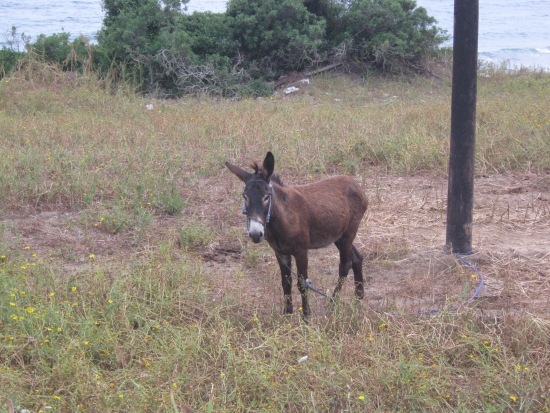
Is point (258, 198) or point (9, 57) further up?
point (9, 57)

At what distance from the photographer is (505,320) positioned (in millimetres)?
4766

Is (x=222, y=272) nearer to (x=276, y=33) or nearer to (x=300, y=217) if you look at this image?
(x=300, y=217)

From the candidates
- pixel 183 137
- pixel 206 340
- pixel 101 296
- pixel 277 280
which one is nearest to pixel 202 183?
pixel 183 137

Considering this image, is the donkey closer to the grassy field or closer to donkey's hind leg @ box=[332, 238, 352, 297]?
donkey's hind leg @ box=[332, 238, 352, 297]

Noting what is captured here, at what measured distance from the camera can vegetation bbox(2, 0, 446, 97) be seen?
1519 cm

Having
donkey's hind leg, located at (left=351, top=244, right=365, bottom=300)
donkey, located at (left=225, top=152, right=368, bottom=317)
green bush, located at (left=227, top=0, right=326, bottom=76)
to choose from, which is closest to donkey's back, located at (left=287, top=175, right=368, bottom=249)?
donkey, located at (left=225, top=152, right=368, bottom=317)

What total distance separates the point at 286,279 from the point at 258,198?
3.23 ft

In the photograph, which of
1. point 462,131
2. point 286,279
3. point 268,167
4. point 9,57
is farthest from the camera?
point 9,57

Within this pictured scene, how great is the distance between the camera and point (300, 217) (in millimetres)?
5309

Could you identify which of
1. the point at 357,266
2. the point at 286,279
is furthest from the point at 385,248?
the point at 286,279

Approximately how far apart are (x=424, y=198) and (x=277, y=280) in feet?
9.66

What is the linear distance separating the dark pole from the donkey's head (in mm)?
2483

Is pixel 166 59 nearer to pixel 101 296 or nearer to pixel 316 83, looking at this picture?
pixel 316 83

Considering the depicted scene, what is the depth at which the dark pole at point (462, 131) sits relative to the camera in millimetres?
6406
